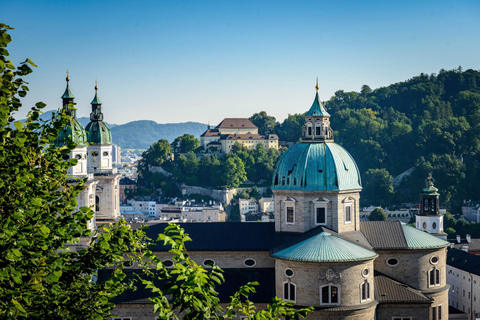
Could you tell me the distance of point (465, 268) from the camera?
198ft

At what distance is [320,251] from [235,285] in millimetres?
5514

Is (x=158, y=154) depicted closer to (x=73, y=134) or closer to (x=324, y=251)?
(x=73, y=134)

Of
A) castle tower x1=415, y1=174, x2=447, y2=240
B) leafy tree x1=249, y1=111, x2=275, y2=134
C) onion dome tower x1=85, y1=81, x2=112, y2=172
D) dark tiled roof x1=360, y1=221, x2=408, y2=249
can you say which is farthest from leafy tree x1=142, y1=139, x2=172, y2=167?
dark tiled roof x1=360, y1=221, x2=408, y2=249

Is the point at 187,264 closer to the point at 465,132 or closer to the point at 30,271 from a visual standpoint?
the point at 30,271

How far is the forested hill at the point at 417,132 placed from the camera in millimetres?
117125

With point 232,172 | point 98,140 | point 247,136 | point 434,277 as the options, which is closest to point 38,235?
point 98,140

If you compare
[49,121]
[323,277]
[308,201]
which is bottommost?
[323,277]

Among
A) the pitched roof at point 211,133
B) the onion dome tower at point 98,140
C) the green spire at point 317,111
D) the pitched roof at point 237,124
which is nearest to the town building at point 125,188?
the pitched roof at point 211,133

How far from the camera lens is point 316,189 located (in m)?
38.2

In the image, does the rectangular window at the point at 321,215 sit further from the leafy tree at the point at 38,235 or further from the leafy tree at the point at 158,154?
the leafy tree at the point at 158,154

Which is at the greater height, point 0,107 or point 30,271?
point 0,107

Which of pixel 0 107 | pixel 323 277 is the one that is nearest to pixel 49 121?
pixel 0 107

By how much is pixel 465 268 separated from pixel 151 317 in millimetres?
33659

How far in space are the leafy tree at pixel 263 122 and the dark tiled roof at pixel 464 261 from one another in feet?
307
